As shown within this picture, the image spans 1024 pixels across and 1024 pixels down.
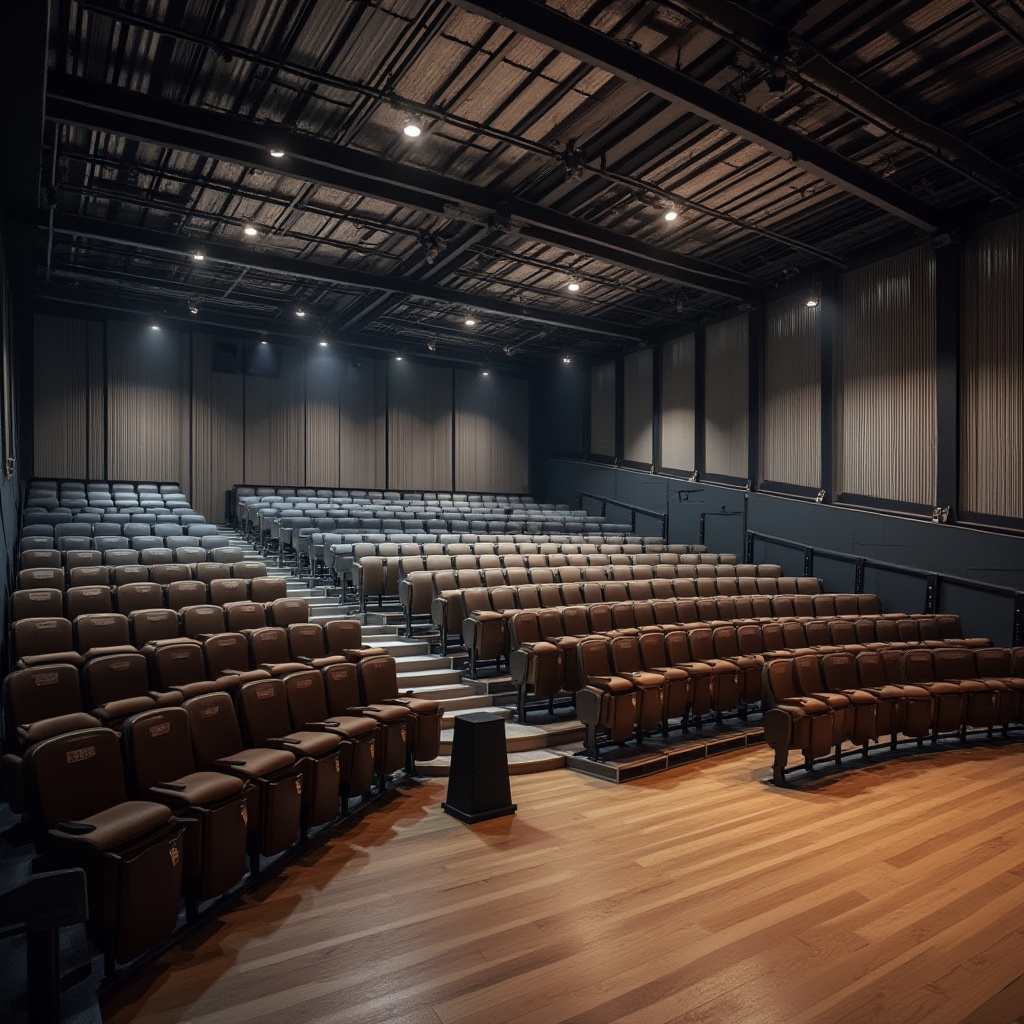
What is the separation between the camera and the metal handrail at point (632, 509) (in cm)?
852

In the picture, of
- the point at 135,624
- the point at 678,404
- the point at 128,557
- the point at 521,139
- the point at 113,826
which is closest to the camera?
the point at 113,826

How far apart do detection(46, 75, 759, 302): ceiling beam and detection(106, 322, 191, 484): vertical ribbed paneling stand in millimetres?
4378

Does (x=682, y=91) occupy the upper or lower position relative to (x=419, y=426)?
upper

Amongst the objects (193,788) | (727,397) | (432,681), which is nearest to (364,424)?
(727,397)

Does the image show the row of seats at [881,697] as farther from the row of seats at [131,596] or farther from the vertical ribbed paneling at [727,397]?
the vertical ribbed paneling at [727,397]

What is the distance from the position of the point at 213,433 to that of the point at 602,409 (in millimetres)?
4700

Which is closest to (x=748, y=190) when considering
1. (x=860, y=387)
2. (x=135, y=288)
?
(x=860, y=387)

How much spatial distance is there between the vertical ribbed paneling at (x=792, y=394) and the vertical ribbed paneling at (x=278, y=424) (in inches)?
212

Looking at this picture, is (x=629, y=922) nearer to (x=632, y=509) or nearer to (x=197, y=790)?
(x=197, y=790)

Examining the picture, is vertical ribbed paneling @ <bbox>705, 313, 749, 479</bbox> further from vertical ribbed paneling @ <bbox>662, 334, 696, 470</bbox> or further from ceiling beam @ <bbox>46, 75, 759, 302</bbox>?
ceiling beam @ <bbox>46, 75, 759, 302</bbox>

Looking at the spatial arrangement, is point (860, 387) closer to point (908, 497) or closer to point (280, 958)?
point (908, 497)

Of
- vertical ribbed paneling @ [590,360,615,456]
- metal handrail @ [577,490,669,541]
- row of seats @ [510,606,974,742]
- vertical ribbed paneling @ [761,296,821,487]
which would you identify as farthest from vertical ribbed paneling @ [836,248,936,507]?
vertical ribbed paneling @ [590,360,615,456]

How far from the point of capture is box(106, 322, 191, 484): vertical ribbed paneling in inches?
321

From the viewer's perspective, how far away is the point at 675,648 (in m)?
4.00
